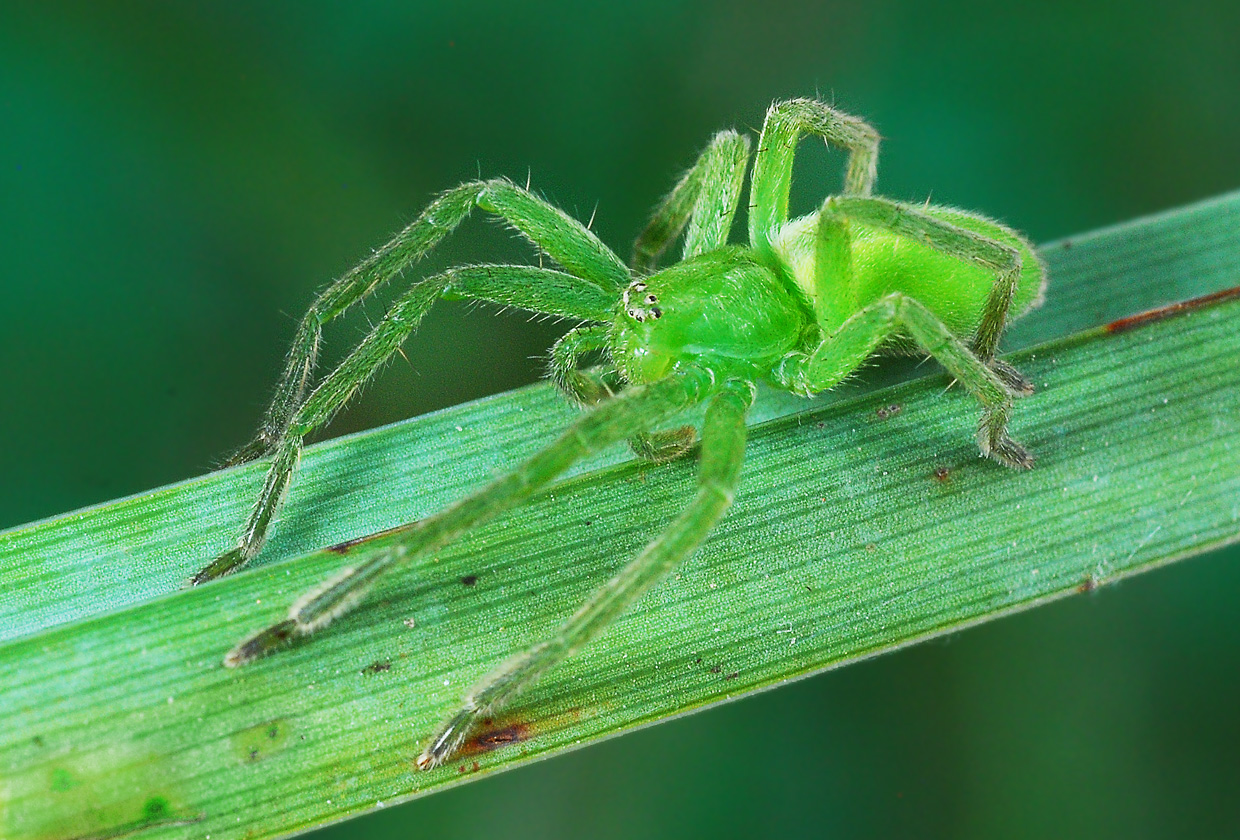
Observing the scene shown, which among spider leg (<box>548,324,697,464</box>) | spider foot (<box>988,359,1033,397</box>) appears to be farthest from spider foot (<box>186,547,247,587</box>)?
spider foot (<box>988,359,1033,397</box>)

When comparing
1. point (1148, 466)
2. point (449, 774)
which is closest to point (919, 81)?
point (1148, 466)

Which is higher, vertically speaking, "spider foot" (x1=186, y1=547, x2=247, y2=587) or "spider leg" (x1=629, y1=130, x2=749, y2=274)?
"spider leg" (x1=629, y1=130, x2=749, y2=274)

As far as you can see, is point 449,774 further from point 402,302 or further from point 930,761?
point 930,761

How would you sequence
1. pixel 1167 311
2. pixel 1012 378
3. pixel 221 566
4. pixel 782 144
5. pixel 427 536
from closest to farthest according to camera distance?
pixel 427 536
pixel 221 566
pixel 1012 378
pixel 1167 311
pixel 782 144

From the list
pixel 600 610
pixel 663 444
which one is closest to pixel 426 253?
pixel 663 444

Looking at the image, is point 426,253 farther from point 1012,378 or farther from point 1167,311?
point 1167,311

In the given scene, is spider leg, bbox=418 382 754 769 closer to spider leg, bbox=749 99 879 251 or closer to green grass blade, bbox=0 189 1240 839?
green grass blade, bbox=0 189 1240 839

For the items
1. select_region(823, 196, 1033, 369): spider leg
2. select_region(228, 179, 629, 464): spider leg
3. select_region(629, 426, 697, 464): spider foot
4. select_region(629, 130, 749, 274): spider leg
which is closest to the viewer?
select_region(629, 426, 697, 464): spider foot
